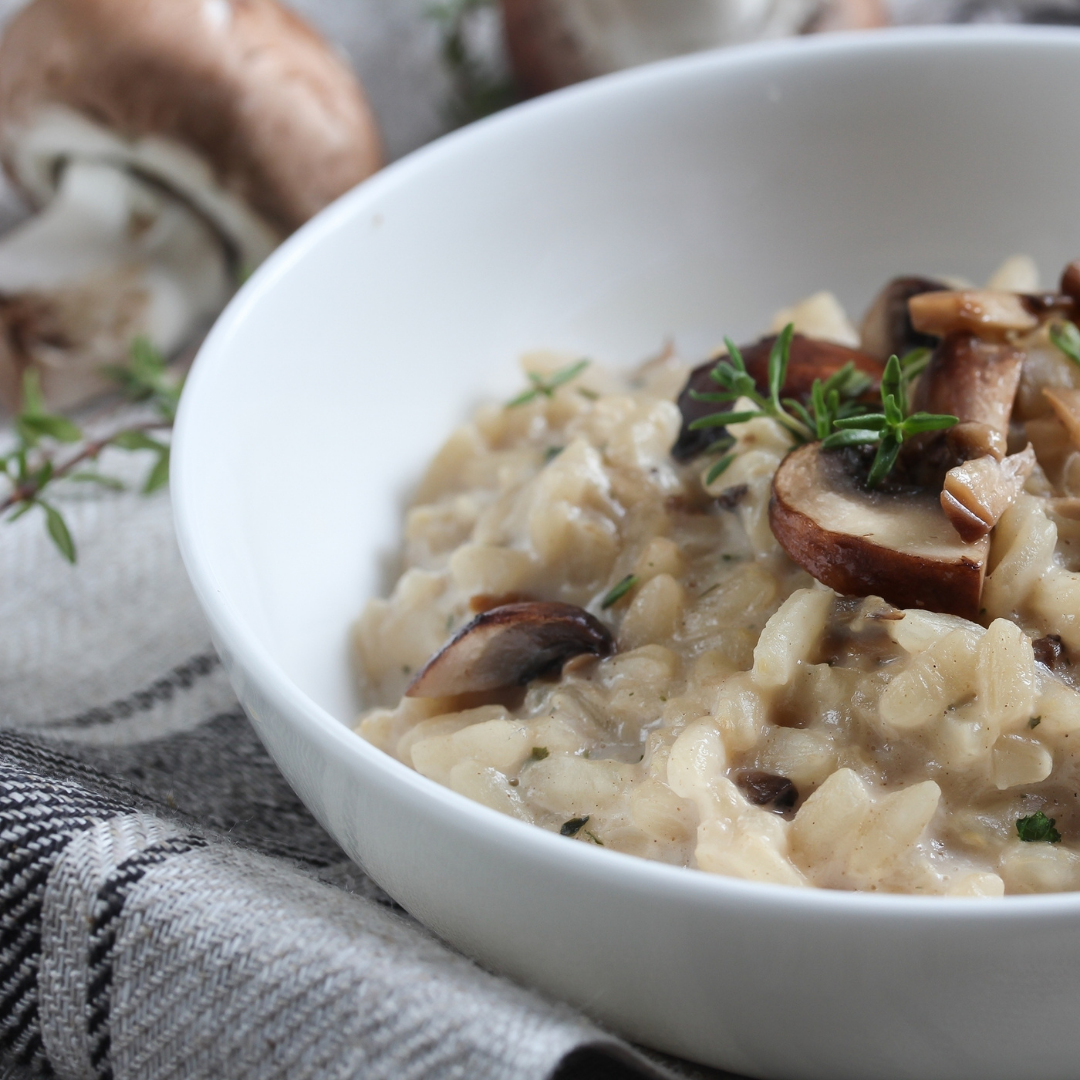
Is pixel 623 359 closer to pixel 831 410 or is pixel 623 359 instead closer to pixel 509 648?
pixel 831 410

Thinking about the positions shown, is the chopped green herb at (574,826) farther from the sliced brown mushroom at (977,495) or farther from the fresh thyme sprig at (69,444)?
the fresh thyme sprig at (69,444)

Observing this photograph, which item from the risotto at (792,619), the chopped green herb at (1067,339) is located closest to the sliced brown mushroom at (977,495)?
the risotto at (792,619)

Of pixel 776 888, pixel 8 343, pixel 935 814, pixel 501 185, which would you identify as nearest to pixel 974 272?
pixel 501 185

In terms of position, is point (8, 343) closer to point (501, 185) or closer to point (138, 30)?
point (138, 30)

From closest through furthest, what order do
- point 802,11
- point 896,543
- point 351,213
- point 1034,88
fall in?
point 896,543, point 351,213, point 1034,88, point 802,11

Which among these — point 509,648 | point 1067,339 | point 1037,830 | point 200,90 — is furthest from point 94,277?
point 1037,830

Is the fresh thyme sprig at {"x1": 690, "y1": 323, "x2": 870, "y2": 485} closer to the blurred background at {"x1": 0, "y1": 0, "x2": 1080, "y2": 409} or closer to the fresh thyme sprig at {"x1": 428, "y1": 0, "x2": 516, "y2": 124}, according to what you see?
the blurred background at {"x1": 0, "y1": 0, "x2": 1080, "y2": 409}
